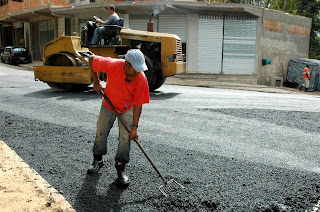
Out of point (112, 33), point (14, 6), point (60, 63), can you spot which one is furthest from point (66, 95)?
point (14, 6)

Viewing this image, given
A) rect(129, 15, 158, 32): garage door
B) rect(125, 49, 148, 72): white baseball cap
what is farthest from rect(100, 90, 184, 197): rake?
rect(129, 15, 158, 32): garage door

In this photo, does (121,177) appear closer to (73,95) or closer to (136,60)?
(136,60)

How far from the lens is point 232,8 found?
686 inches

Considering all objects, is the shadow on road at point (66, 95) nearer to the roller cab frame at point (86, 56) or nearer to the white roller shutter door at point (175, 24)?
the roller cab frame at point (86, 56)

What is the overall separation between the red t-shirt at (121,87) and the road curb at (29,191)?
1142mm

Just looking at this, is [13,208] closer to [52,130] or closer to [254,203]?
[254,203]

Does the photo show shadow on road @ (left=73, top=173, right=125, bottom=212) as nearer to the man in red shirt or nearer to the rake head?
the man in red shirt

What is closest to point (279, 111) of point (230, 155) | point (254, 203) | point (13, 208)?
point (230, 155)

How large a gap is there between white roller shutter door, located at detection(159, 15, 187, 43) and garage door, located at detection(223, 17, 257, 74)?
8.42 feet

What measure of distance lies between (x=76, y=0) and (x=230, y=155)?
25.5 meters

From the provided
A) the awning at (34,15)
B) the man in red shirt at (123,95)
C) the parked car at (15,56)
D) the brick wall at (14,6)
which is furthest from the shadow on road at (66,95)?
the brick wall at (14,6)

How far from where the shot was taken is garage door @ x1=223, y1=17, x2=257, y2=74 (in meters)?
18.5

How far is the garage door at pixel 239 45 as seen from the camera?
18.5 metres

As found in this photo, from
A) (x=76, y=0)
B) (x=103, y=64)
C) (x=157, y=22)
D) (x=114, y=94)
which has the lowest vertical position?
(x=114, y=94)
